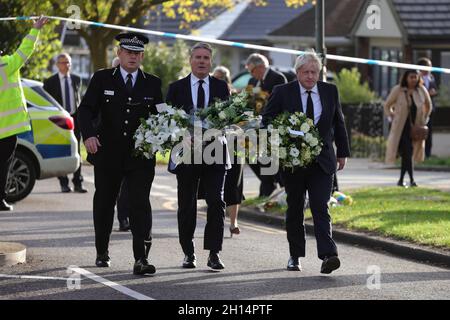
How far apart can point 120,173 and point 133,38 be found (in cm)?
117

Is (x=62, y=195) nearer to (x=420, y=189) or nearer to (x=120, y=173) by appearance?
(x=420, y=189)

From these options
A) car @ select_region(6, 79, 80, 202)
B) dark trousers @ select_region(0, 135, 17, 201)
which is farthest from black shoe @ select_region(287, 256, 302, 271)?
car @ select_region(6, 79, 80, 202)

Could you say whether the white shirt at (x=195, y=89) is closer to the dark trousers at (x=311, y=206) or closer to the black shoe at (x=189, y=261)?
the dark trousers at (x=311, y=206)

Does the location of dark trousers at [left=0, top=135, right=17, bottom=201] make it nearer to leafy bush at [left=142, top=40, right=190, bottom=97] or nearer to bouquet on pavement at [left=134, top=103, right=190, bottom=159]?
bouquet on pavement at [left=134, top=103, right=190, bottom=159]

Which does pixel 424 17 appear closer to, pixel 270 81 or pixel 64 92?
pixel 64 92

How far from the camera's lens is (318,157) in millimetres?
11031

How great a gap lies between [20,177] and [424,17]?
1005 inches

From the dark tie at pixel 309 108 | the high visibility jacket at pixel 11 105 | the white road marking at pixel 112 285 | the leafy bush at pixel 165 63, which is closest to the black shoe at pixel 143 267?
the white road marking at pixel 112 285

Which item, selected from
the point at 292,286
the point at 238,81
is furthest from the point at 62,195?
the point at 238,81

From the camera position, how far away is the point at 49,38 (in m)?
27.8

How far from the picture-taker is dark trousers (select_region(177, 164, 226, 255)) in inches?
439

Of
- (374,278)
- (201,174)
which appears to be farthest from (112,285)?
(374,278)

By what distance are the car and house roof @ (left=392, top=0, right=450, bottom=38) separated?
79.0 ft

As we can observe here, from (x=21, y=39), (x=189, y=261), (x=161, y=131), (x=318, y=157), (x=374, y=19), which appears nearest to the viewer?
(x=161, y=131)
